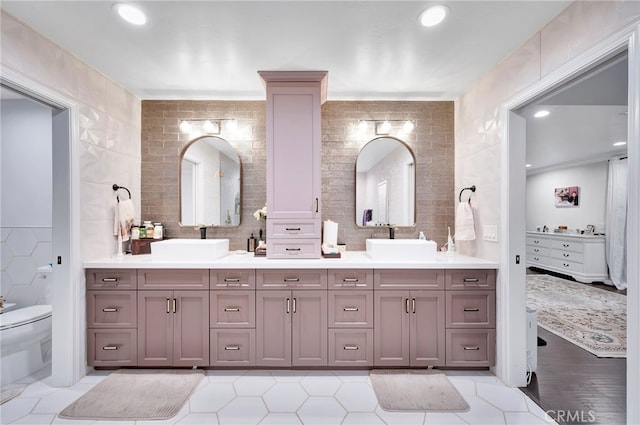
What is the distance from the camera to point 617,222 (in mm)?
5164

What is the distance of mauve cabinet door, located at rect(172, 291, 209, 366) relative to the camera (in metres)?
2.27

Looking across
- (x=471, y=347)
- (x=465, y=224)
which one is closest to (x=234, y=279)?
(x=471, y=347)

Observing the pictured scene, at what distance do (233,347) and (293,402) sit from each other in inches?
25.9

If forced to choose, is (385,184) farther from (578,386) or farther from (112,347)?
(112,347)

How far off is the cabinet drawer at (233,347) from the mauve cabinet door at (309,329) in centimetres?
35

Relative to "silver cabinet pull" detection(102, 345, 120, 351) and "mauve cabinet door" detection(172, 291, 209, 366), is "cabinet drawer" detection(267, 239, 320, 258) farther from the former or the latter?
"silver cabinet pull" detection(102, 345, 120, 351)

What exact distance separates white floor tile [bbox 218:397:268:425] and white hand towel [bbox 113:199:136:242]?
179 cm

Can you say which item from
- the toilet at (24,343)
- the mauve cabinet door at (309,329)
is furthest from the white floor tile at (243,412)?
the toilet at (24,343)

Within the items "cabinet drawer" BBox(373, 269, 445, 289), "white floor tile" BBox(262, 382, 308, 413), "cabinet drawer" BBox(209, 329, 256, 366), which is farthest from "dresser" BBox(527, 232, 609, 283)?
"cabinet drawer" BBox(209, 329, 256, 366)

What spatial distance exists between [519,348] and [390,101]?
100 inches

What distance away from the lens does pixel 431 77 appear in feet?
8.29

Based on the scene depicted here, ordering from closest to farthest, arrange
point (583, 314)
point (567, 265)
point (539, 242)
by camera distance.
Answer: point (583, 314), point (567, 265), point (539, 242)

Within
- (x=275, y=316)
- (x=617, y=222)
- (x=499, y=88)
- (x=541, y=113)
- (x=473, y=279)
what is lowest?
(x=275, y=316)

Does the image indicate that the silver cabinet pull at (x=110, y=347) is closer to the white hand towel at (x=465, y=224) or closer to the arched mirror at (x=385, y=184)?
the arched mirror at (x=385, y=184)
